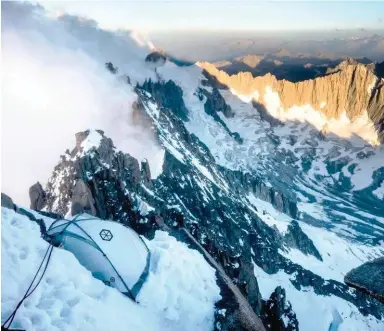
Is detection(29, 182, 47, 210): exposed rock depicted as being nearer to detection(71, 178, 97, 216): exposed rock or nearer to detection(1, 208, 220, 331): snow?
detection(71, 178, 97, 216): exposed rock

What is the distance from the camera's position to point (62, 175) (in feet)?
322

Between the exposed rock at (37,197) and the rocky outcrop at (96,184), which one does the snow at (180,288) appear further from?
the exposed rock at (37,197)

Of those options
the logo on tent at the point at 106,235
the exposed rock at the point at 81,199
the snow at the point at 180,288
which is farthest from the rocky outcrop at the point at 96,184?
the snow at the point at 180,288

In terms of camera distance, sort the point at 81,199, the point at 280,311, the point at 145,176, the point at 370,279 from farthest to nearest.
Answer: the point at 145,176, the point at 280,311, the point at 81,199, the point at 370,279

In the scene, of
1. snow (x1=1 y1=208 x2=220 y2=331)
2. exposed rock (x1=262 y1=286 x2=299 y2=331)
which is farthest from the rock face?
exposed rock (x1=262 y1=286 x2=299 y2=331)

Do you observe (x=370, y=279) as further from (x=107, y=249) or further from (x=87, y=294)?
(x=107, y=249)

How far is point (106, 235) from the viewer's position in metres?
23.5

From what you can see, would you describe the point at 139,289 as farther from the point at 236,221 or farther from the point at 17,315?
the point at 236,221

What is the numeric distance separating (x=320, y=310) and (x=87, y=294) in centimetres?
12215

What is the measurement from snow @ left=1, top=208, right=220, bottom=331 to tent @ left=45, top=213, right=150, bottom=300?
0.78 m

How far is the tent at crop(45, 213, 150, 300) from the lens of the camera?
20.5 m

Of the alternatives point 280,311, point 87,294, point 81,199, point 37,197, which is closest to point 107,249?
point 87,294

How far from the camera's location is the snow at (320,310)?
11775cm

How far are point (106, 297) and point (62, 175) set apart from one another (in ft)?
281
